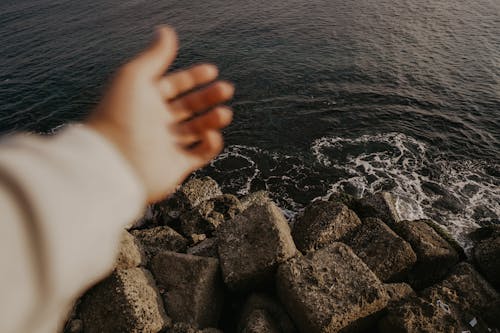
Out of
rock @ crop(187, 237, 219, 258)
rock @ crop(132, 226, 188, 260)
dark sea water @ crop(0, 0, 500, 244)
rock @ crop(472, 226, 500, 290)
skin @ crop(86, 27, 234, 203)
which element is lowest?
dark sea water @ crop(0, 0, 500, 244)

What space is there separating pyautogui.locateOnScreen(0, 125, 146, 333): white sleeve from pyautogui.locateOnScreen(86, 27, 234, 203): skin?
348 millimetres

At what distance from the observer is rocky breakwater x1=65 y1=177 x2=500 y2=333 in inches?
211

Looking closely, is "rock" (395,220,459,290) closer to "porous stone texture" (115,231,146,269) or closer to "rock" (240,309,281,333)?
"rock" (240,309,281,333)

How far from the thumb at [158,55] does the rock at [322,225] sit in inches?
240

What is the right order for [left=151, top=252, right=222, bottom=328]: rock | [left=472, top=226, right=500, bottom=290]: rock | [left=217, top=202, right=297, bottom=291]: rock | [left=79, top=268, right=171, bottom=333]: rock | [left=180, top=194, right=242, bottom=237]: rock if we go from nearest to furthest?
[left=79, top=268, right=171, bottom=333]: rock
[left=151, top=252, right=222, bottom=328]: rock
[left=217, top=202, right=297, bottom=291]: rock
[left=472, top=226, right=500, bottom=290]: rock
[left=180, top=194, right=242, bottom=237]: rock

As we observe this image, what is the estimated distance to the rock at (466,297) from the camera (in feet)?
18.6

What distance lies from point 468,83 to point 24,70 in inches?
1086

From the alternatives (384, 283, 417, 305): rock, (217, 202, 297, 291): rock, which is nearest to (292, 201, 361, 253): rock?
(217, 202, 297, 291): rock

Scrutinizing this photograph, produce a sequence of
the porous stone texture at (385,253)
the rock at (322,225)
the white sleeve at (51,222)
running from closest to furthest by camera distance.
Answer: the white sleeve at (51,222) → the porous stone texture at (385,253) → the rock at (322,225)

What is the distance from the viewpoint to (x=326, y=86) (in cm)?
1912

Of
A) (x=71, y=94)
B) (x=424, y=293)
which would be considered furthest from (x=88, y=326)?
(x=71, y=94)

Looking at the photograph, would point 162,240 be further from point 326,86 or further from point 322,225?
point 326,86

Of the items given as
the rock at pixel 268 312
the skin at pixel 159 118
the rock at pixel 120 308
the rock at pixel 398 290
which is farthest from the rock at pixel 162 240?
the skin at pixel 159 118

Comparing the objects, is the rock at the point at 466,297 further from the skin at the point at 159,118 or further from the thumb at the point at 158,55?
the thumb at the point at 158,55
